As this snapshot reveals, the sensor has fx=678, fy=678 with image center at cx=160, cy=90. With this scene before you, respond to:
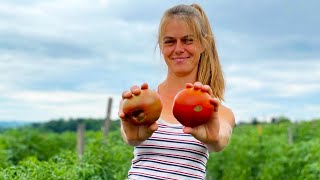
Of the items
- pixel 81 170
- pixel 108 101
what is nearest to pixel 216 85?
pixel 81 170

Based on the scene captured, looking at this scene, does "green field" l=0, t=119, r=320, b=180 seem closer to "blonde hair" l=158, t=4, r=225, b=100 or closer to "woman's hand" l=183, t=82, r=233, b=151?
"blonde hair" l=158, t=4, r=225, b=100

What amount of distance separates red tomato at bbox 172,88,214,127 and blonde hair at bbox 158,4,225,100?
0.47m

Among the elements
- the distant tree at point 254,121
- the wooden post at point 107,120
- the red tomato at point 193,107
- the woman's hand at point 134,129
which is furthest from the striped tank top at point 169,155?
the distant tree at point 254,121

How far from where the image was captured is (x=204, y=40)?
312cm

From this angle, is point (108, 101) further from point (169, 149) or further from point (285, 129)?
point (285, 129)

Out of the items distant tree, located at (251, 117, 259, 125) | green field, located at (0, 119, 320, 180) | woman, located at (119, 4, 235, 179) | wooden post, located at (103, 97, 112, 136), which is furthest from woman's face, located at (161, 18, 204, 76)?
distant tree, located at (251, 117, 259, 125)

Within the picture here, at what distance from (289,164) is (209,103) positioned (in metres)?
8.57

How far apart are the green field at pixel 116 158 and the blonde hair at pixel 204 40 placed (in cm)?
152

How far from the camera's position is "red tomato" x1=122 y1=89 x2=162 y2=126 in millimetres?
2639

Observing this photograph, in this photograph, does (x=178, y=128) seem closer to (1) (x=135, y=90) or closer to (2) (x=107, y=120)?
(1) (x=135, y=90)

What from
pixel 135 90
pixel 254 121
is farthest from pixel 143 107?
pixel 254 121

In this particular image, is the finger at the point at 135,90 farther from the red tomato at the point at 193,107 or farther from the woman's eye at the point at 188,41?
the woman's eye at the point at 188,41

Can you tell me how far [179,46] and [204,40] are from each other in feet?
0.49

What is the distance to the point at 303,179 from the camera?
9.20 meters
